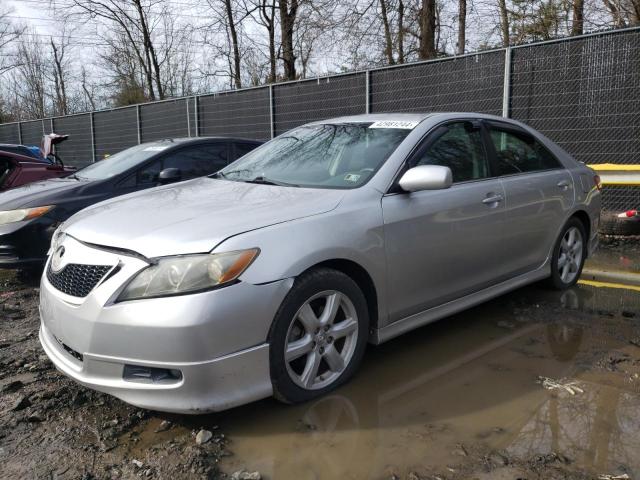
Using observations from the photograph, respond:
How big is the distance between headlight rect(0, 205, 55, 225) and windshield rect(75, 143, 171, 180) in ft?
2.64

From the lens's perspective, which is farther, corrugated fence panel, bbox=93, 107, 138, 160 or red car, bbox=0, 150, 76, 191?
corrugated fence panel, bbox=93, 107, 138, 160

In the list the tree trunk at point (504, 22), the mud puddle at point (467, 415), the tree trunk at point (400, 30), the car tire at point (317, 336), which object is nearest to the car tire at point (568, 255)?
the mud puddle at point (467, 415)

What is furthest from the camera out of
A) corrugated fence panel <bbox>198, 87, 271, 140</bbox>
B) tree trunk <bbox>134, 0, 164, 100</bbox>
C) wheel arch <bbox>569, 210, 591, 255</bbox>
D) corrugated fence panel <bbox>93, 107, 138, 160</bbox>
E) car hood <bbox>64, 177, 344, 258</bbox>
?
tree trunk <bbox>134, 0, 164, 100</bbox>

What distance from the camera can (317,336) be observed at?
9.45 ft

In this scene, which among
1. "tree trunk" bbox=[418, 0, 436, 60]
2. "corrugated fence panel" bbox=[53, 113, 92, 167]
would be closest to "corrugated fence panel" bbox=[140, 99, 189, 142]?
"corrugated fence panel" bbox=[53, 113, 92, 167]

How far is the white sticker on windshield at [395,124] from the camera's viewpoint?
12.1ft

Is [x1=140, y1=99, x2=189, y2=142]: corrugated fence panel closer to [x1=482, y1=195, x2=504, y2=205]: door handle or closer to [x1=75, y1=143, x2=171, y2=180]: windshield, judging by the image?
[x1=75, y1=143, x2=171, y2=180]: windshield

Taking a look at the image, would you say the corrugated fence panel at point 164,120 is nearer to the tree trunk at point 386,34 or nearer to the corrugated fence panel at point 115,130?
the corrugated fence panel at point 115,130

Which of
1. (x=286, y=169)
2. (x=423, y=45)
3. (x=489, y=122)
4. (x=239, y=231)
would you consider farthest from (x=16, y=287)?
(x=423, y=45)

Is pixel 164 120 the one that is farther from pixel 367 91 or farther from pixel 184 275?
pixel 184 275

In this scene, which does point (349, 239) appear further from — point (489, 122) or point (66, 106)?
point (66, 106)

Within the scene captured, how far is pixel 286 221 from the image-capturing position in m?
2.78

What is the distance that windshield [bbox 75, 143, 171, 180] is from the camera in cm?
603

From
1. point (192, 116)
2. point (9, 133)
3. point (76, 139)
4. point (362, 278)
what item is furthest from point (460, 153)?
point (9, 133)
